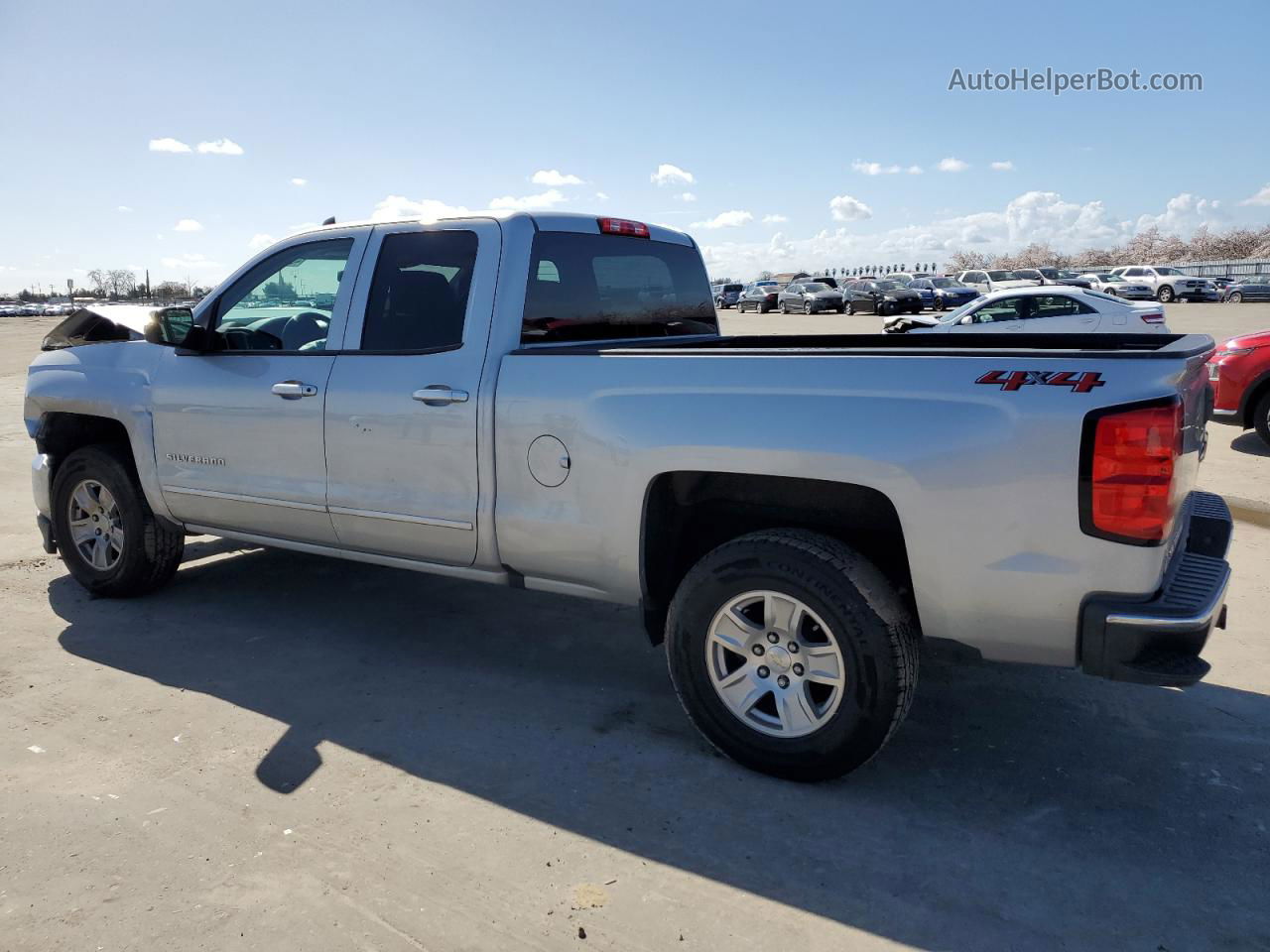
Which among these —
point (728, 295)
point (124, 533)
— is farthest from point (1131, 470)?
point (728, 295)

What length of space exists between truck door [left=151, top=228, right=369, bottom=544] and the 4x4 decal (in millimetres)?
2812

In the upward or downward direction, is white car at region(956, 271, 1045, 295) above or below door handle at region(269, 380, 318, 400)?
above

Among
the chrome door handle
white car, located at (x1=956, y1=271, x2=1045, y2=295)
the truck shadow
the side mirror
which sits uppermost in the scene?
white car, located at (x1=956, y1=271, x2=1045, y2=295)

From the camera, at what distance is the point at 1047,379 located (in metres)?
2.77

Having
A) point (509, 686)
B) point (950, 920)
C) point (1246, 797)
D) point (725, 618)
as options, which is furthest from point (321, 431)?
point (1246, 797)

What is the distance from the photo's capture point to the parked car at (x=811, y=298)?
4353 centimetres

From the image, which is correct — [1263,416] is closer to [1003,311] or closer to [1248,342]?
[1248,342]

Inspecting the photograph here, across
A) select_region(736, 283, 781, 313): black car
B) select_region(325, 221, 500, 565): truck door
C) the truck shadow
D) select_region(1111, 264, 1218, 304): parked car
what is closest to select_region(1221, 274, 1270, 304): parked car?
select_region(1111, 264, 1218, 304): parked car

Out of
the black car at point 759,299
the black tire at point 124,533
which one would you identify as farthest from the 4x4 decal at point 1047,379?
the black car at point 759,299

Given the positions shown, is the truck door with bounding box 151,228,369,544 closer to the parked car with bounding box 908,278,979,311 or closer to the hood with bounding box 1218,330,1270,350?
the hood with bounding box 1218,330,1270,350

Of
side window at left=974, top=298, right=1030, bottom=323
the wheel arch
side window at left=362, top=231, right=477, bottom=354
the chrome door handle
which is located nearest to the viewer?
the wheel arch

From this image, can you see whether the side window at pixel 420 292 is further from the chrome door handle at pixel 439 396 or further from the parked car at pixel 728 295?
the parked car at pixel 728 295

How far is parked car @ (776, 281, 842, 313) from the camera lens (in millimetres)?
43531

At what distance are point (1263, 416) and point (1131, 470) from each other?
7.94m
